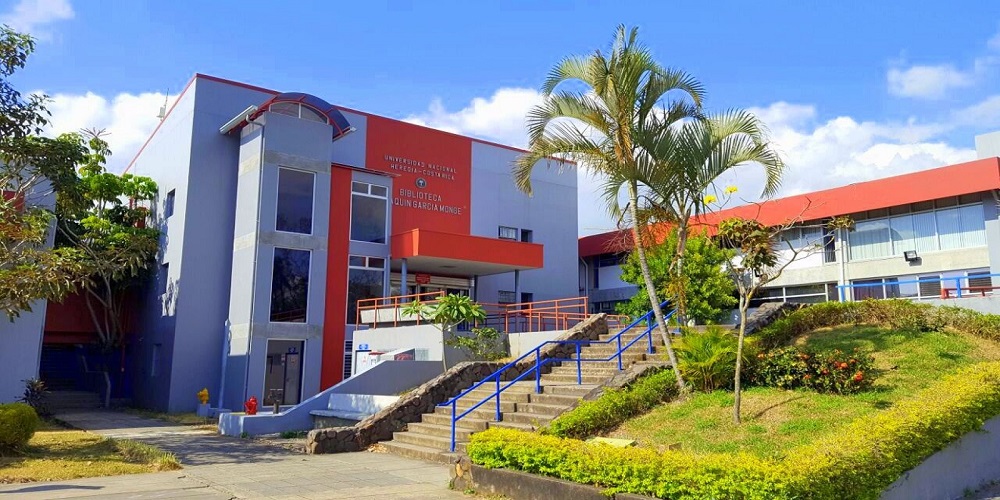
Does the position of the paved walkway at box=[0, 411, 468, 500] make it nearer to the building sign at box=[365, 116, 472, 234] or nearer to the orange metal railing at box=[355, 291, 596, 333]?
the orange metal railing at box=[355, 291, 596, 333]

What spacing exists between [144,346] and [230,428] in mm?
11742

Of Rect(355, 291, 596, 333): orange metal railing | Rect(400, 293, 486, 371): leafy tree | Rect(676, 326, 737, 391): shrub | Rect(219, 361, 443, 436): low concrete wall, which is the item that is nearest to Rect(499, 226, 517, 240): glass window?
Rect(355, 291, 596, 333): orange metal railing

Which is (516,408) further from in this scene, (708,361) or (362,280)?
(362,280)

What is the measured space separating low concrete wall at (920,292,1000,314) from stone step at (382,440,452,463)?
31.1 feet

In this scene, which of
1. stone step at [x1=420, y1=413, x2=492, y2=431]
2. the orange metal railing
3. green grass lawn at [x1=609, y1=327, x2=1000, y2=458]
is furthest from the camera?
the orange metal railing

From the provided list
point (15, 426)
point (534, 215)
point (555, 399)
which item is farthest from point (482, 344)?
point (534, 215)

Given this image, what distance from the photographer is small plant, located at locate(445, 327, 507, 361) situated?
1708cm

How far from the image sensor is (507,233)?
3011 centimetres

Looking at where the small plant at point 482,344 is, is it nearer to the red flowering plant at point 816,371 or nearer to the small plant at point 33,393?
the red flowering plant at point 816,371

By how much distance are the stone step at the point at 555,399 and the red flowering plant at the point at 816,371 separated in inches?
114

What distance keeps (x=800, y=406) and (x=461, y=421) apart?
220 inches

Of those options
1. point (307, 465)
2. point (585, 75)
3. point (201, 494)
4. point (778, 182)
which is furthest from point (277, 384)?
point (778, 182)

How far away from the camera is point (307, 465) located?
1118cm

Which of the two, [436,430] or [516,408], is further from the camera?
[436,430]
